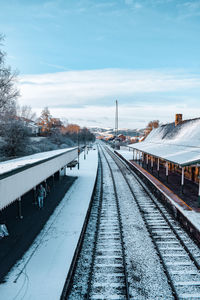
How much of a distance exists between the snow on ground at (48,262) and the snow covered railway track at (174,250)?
3.66 metres

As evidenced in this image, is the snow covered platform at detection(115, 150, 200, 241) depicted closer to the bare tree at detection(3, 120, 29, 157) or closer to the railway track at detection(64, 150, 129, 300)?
the railway track at detection(64, 150, 129, 300)

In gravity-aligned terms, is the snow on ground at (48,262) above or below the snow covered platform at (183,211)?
below

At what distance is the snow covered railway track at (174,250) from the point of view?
6426 millimetres

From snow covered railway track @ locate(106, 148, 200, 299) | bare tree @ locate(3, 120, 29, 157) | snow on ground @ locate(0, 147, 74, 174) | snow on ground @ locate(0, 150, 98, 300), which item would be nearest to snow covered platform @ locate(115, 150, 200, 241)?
snow covered railway track @ locate(106, 148, 200, 299)

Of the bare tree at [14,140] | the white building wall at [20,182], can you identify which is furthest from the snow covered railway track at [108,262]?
the bare tree at [14,140]

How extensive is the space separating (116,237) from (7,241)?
195 inches

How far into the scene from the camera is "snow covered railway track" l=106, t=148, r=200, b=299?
6426 mm

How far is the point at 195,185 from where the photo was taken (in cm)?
1728

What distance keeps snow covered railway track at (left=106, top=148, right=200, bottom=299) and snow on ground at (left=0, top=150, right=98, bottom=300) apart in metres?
3.66

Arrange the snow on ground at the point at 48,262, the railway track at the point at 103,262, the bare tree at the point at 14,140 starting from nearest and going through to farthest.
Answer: the snow on ground at the point at 48,262
the railway track at the point at 103,262
the bare tree at the point at 14,140

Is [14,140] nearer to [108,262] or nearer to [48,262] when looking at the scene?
[48,262]

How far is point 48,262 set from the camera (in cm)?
726

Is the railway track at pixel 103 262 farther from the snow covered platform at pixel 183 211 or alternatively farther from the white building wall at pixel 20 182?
the white building wall at pixel 20 182

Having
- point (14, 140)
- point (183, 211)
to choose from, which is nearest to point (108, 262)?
point (183, 211)
